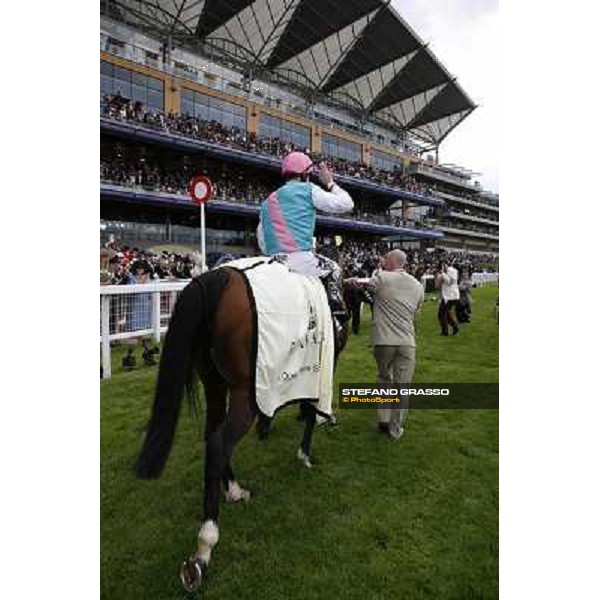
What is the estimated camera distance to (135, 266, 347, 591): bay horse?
1.97 metres

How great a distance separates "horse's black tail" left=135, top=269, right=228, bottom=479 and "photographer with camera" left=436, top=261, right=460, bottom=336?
20.1ft

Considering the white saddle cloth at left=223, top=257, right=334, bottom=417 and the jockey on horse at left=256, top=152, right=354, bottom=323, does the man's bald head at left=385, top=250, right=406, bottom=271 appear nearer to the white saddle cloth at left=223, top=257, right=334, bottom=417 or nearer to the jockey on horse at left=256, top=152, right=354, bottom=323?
the jockey on horse at left=256, top=152, right=354, bottom=323

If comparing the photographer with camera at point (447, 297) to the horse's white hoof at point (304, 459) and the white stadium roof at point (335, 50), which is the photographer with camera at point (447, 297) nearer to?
the white stadium roof at point (335, 50)

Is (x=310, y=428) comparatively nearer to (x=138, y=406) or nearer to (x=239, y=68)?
(x=138, y=406)

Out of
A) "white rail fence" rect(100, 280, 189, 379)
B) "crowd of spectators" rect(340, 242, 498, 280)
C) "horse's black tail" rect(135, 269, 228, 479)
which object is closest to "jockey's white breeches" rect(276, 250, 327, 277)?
"horse's black tail" rect(135, 269, 228, 479)

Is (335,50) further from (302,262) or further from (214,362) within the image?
(214,362)

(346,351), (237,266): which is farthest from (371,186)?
(237,266)

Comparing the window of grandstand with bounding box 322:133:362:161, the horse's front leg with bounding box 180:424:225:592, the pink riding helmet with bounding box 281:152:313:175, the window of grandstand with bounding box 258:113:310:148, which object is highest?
the window of grandstand with bounding box 258:113:310:148

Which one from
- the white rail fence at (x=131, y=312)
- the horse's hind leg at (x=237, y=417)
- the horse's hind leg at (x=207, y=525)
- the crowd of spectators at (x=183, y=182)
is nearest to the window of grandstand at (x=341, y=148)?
the crowd of spectators at (x=183, y=182)

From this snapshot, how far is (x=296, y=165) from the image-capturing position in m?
2.74

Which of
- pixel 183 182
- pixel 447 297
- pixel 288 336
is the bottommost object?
pixel 288 336

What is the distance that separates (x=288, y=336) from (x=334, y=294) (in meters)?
0.91

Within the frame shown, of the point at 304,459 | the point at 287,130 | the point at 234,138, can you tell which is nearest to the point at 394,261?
the point at 304,459
